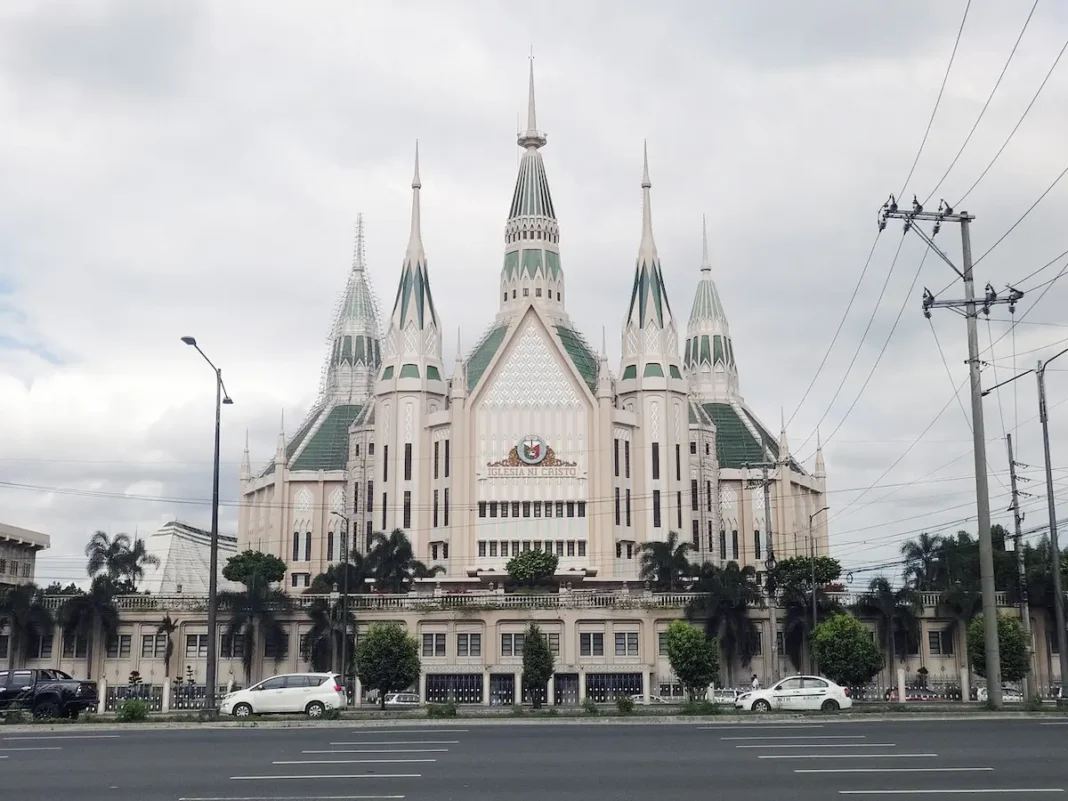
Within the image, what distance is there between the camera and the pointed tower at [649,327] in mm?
107562

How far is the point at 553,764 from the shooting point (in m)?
22.4

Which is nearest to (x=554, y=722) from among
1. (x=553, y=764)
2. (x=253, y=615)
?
(x=553, y=764)

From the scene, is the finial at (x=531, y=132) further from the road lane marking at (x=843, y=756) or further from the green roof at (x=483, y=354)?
the road lane marking at (x=843, y=756)

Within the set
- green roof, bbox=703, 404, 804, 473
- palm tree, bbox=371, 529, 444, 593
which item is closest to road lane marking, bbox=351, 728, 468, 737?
palm tree, bbox=371, 529, 444, 593

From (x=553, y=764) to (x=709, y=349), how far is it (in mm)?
115712

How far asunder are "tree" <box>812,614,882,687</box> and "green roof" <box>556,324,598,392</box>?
5506 cm

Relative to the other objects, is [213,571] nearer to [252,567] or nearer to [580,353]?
[252,567]

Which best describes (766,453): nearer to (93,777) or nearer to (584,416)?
(584,416)

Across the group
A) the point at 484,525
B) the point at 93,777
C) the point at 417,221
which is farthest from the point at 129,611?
the point at 93,777

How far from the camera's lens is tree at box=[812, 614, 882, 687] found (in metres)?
54.0

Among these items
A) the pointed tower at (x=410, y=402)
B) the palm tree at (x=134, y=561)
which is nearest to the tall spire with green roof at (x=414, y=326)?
the pointed tower at (x=410, y=402)

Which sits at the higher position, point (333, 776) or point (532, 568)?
point (532, 568)

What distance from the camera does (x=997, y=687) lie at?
36500 millimetres

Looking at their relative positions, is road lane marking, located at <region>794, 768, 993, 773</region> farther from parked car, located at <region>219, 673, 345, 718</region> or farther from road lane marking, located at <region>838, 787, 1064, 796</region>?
parked car, located at <region>219, 673, 345, 718</region>
